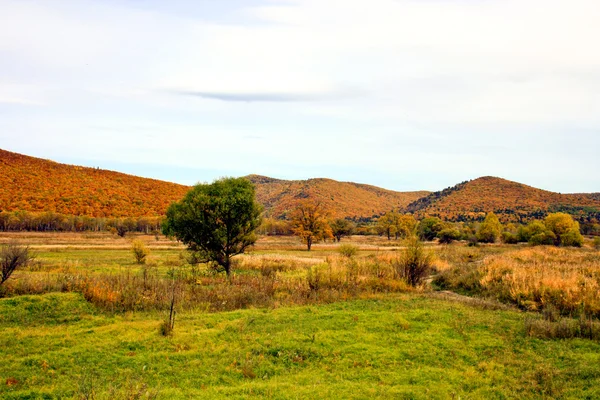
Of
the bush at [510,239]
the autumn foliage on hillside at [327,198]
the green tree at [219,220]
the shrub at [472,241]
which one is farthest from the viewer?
the autumn foliage on hillside at [327,198]

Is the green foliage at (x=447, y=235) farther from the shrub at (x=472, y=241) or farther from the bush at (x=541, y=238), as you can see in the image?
the bush at (x=541, y=238)

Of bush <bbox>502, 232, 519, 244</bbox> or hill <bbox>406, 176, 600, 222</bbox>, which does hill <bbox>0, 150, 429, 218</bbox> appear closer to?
bush <bbox>502, 232, 519, 244</bbox>

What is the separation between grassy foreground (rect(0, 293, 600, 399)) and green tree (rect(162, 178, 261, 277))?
37.2 ft

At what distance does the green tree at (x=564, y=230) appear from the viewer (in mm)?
57750

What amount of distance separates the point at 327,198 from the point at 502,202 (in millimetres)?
64729

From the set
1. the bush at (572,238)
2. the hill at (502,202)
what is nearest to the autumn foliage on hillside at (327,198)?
the hill at (502,202)

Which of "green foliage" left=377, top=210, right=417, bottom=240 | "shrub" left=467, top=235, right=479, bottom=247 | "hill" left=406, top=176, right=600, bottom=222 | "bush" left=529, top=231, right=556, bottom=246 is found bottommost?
"shrub" left=467, top=235, right=479, bottom=247

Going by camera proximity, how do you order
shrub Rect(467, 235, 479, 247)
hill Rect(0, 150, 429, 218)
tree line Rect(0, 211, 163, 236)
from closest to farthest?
shrub Rect(467, 235, 479, 247) → tree line Rect(0, 211, 163, 236) → hill Rect(0, 150, 429, 218)

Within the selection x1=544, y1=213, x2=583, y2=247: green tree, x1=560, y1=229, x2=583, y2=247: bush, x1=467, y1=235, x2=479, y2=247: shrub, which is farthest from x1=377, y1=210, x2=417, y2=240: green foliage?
x1=560, y1=229, x2=583, y2=247: bush

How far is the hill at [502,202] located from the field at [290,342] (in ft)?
361

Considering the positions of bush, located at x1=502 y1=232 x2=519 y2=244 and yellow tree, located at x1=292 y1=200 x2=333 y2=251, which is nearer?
yellow tree, located at x1=292 y1=200 x2=333 y2=251

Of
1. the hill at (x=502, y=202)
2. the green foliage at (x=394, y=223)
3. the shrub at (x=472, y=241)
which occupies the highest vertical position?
the hill at (x=502, y=202)

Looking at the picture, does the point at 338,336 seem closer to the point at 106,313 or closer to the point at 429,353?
the point at 429,353

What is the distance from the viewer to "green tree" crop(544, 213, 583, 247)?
57.8m
